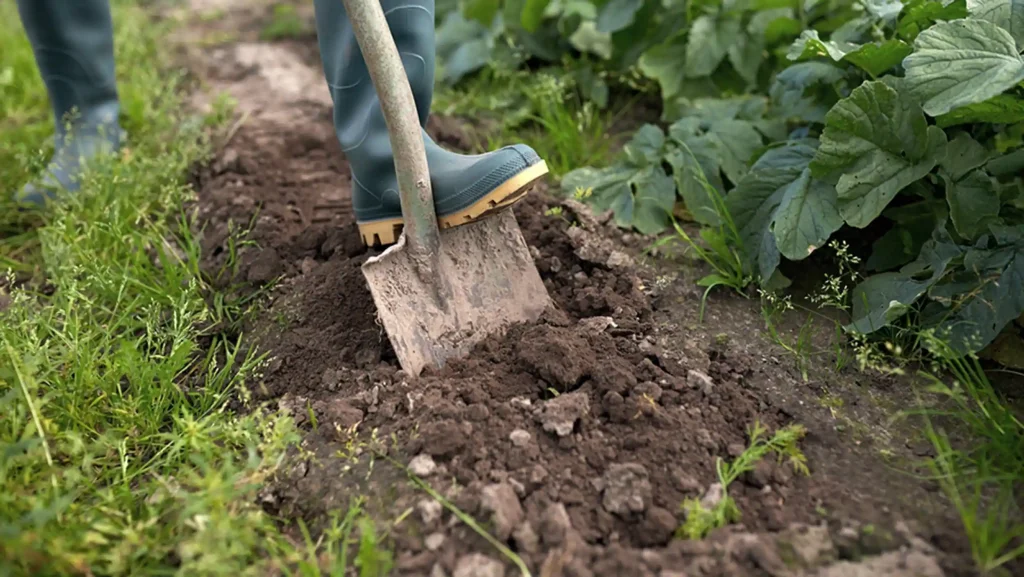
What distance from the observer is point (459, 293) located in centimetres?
202

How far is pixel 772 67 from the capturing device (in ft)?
9.68

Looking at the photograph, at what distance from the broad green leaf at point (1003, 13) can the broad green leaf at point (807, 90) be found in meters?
0.38

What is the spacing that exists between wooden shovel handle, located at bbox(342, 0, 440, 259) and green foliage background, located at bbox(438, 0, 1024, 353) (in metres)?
0.72

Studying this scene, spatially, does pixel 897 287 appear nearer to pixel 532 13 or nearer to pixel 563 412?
pixel 563 412

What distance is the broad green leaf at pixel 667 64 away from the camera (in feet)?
9.53

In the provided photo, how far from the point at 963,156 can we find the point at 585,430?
1087mm

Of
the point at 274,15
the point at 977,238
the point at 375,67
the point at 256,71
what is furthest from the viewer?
the point at 274,15

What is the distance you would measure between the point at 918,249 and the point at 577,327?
88 cm

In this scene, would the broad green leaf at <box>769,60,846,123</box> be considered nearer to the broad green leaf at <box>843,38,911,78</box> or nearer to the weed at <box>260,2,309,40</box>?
the broad green leaf at <box>843,38,911,78</box>

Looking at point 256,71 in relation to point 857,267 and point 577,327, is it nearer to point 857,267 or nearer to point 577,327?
point 577,327

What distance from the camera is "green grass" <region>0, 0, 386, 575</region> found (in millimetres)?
1471

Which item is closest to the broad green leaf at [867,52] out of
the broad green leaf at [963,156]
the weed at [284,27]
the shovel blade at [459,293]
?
the broad green leaf at [963,156]

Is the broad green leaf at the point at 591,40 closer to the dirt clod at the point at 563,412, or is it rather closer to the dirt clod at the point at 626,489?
the dirt clod at the point at 563,412

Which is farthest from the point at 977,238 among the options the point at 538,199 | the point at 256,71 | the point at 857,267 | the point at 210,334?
the point at 256,71
